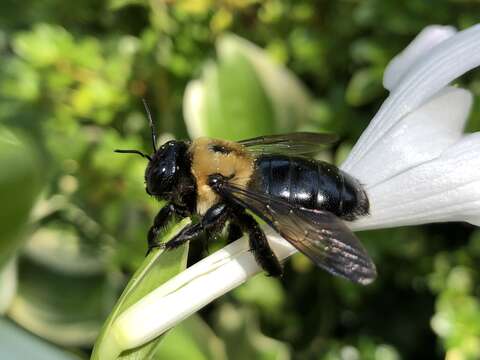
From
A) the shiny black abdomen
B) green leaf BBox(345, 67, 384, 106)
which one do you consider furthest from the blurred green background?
the shiny black abdomen

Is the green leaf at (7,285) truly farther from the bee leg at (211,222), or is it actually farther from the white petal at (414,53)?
the white petal at (414,53)

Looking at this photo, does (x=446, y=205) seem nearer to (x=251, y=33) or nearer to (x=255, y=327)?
(x=255, y=327)

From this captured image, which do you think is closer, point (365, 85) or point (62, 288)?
point (365, 85)

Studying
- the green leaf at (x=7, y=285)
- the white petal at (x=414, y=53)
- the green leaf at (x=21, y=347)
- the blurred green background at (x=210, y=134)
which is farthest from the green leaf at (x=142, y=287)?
the green leaf at (x=7, y=285)

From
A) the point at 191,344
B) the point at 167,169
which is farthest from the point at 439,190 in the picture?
the point at 191,344

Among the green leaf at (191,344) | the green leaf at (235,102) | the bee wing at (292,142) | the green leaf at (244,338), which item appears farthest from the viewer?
the green leaf at (235,102)

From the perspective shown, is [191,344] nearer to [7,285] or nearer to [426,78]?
[7,285]
